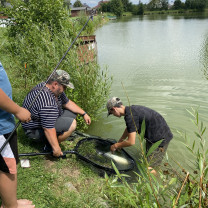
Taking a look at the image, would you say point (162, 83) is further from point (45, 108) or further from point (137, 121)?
point (45, 108)

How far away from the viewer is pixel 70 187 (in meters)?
3.03

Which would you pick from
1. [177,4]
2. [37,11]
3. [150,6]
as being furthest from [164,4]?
[37,11]

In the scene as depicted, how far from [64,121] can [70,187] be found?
1072 millimetres

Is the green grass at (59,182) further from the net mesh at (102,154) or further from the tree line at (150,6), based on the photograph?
the tree line at (150,6)

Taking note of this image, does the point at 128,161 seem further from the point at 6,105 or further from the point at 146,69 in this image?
the point at 146,69

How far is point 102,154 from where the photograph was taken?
393 cm

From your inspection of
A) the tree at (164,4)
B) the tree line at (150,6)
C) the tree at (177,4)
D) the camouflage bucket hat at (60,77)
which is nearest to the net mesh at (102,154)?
the camouflage bucket hat at (60,77)

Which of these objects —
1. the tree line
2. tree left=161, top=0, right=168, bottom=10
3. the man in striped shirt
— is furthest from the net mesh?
tree left=161, top=0, right=168, bottom=10

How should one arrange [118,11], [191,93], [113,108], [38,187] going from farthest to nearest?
1. [118,11]
2. [191,93]
3. [113,108]
4. [38,187]

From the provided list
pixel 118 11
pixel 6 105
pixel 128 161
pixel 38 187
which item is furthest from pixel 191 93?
pixel 118 11

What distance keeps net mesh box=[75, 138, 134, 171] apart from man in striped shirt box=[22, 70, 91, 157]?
48 centimetres

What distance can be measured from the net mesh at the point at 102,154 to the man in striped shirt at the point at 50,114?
0.48m

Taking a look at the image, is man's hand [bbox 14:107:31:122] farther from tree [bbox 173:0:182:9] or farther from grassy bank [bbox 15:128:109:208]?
tree [bbox 173:0:182:9]

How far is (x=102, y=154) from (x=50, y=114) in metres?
A: 1.32
